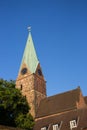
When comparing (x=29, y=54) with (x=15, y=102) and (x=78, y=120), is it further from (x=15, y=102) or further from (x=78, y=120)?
(x=78, y=120)

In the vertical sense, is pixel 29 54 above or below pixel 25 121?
above

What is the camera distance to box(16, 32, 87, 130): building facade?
140 feet

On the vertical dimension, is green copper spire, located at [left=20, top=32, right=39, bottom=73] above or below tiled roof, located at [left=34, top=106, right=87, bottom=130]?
above

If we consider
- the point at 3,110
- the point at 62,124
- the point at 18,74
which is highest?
the point at 18,74

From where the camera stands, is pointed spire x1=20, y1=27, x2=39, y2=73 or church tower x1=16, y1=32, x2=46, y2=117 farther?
pointed spire x1=20, y1=27, x2=39, y2=73

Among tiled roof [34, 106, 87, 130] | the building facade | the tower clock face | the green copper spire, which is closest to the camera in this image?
tiled roof [34, 106, 87, 130]

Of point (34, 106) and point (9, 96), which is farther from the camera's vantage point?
point (34, 106)

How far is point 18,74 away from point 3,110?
851 inches

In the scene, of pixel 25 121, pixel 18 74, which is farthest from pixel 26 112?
pixel 18 74

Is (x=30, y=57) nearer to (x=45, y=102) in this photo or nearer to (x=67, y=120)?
(x=45, y=102)

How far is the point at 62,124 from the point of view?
1688 inches

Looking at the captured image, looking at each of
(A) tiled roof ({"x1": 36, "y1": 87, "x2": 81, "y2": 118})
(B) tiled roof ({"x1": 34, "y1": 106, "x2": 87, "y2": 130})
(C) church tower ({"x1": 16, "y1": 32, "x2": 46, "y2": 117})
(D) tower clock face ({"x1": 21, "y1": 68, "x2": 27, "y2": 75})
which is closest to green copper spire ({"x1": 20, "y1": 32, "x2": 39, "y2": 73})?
(C) church tower ({"x1": 16, "y1": 32, "x2": 46, "y2": 117})

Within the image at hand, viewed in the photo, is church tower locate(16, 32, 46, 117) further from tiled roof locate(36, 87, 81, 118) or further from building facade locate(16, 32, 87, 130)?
tiled roof locate(36, 87, 81, 118)

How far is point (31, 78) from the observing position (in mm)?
66875
